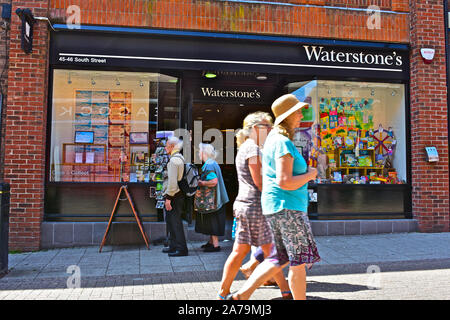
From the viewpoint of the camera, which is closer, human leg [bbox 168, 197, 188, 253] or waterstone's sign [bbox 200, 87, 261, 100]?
human leg [bbox 168, 197, 188, 253]

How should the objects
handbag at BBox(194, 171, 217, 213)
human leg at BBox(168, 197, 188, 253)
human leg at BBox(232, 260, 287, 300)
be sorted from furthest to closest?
handbag at BBox(194, 171, 217, 213), human leg at BBox(168, 197, 188, 253), human leg at BBox(232, 260, 287, 300)

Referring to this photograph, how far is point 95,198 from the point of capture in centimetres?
710

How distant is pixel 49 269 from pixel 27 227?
65.9 inches

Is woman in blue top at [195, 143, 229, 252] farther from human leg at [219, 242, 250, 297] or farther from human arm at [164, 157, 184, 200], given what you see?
human leg at [219, 242, 250, 297]

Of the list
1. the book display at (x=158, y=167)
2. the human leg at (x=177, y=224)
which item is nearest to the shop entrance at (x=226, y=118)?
the book display at (x=158, y=167)

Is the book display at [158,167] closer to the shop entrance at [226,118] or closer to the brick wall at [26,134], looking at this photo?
the shop entrance at [226,118]

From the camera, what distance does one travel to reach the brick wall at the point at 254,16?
23.3ft

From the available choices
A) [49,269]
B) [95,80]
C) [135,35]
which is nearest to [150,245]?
[49,269]

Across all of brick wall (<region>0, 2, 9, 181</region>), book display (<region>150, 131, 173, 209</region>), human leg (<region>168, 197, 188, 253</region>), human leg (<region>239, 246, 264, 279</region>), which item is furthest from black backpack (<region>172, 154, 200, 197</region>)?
brick wall (<region>0, 2, 9, 181</region>)

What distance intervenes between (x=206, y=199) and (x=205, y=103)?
9.45ft

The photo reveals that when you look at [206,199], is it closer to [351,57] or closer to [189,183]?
[189,183]

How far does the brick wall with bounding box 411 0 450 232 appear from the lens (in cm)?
778

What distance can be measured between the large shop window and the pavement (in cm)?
168

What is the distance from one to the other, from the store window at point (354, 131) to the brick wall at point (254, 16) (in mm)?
1132
